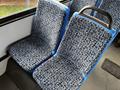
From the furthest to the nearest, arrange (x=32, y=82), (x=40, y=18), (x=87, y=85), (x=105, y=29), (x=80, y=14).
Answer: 1. (x=87, y=85)
2. (x=40, y=18)
3. (x=32, y=82)
4. (x=80, y=14)
5. (x=105, y=29)

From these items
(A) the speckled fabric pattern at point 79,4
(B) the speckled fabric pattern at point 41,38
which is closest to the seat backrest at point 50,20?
(B) the speckled fabric pattern at point 41,38

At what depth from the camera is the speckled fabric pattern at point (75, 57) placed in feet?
3.95

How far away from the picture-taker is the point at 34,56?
1.52m

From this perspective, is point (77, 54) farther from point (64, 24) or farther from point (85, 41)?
point (64, 24)

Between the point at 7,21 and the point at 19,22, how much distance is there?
0.52ft

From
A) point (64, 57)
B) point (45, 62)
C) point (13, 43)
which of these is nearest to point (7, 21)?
point (13, 43)

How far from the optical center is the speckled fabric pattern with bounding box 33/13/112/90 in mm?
1205

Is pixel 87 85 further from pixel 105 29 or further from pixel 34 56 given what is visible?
pixel 105 29

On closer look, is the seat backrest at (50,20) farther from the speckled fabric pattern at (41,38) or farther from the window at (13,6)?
the window at (13,6)

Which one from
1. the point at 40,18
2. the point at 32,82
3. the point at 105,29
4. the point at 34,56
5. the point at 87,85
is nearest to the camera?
the point at 105,29

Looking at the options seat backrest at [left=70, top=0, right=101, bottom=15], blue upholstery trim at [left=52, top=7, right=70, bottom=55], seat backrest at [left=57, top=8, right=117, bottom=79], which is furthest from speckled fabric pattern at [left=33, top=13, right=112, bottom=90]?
seat backrest at [left=70, top=0, right=101, bottom=15]

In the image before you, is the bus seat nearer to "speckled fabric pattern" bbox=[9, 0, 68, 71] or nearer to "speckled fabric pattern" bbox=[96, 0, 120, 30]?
"speckled fabric pattern" bbox=[9, 0, 68, 71]

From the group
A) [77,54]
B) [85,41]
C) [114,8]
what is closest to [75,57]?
[77,54]

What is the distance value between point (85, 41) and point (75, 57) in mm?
213
